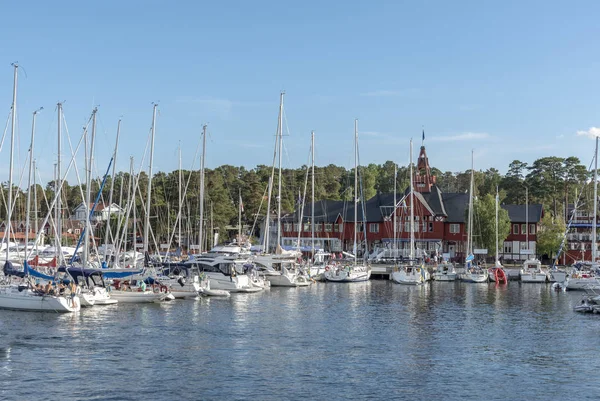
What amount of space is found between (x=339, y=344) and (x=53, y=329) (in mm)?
16378

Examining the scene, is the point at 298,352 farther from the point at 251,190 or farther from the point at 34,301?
the point at 251,190

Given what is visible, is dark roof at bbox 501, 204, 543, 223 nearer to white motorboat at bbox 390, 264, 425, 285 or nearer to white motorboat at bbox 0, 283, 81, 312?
white motorboat at bbox 390, 264, 425, 285

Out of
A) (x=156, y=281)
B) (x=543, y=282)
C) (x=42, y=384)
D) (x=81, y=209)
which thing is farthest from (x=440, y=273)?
(x=81, y=209)

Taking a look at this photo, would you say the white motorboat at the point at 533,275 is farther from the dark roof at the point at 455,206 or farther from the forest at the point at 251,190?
the forest at the point at 251,190

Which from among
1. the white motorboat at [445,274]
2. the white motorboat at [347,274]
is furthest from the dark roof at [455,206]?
the white motorboat at [347,274]

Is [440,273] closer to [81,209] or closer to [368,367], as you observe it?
[368,367]

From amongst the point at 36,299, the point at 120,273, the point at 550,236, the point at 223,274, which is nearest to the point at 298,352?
the point at 36,299

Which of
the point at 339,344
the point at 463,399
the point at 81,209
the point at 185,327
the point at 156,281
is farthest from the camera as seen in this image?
the point at 81,209

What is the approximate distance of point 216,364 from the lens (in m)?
34.8

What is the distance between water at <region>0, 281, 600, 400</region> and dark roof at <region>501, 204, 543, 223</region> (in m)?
54.8

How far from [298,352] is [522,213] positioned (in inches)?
3234

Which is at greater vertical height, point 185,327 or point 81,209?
point 81,209

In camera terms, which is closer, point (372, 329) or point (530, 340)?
point (530, 340)

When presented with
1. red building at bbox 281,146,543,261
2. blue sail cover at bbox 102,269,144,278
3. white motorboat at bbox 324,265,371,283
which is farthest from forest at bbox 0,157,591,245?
blue sail cover at bbox 102,269,144,278
